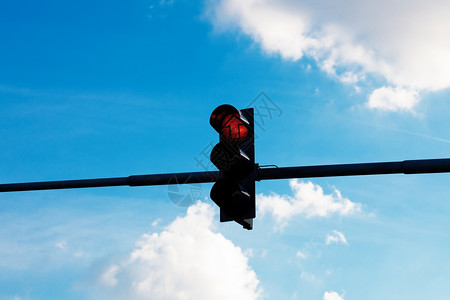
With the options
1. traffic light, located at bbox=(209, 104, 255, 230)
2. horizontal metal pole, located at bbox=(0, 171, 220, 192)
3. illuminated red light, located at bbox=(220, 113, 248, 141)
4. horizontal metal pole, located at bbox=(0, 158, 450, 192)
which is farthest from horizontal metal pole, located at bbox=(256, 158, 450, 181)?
horizontal metal pole, located at bbox=(0, 171, 220, 192)

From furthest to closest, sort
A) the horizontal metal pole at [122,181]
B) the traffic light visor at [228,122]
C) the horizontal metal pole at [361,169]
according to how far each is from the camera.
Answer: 1. the horizontal metal pole at [122,181]
2. the traffic light visor at [228,122]
3. the horizontal metal pole at [361,169]

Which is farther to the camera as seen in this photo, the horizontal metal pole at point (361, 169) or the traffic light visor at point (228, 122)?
the traffic light visor at point (228, 122)

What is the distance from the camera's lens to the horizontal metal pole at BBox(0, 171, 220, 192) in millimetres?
5902

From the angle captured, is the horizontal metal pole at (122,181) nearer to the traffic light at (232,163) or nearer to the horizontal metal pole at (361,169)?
the traffic light at (232,163)

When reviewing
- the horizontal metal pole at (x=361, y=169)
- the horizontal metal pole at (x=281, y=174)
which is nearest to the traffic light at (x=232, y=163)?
the horizontal metal pole at (x=281, y=174)

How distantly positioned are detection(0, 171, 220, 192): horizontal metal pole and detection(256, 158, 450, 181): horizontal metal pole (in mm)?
667

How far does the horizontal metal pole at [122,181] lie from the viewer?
5.90 metres

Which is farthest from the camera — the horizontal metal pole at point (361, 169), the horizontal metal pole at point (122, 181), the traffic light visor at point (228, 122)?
the horizontal metal pole at point (122, 181)

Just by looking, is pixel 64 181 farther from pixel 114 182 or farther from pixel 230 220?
pixel 230 220

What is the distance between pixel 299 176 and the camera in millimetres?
5562

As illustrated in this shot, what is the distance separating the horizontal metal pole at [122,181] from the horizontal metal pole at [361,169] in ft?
2.19

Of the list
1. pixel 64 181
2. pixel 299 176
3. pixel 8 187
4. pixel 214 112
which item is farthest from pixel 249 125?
pixel 8 187

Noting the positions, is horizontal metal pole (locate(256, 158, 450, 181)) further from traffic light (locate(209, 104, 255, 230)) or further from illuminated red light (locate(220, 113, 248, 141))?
illuminated red light (locate(220, 113, 248, 141))

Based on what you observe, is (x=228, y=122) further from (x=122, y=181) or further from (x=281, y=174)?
(x=122, y=181)
